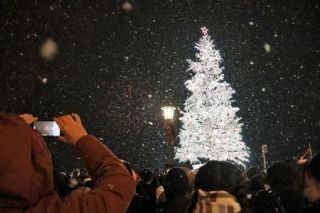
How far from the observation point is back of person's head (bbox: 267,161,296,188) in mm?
4609

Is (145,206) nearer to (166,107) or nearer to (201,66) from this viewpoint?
(166,107)

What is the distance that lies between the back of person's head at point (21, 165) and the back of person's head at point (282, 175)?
3.55m

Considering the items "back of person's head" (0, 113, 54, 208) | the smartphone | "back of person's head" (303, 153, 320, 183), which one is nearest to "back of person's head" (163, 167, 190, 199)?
"back of person's head" (303, 153, 320, 183)

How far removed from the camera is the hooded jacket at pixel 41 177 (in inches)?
56.5

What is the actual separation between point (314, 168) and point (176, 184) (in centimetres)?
229

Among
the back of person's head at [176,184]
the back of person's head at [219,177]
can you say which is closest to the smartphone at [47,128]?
the back of person's head at [219,177]

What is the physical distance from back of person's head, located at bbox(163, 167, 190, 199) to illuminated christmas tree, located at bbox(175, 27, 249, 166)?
79.9 feet

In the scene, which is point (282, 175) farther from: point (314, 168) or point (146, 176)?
point (146, 176)

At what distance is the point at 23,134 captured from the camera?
5.05ft

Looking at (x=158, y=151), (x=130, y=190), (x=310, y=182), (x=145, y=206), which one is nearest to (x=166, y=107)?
(x=145, y=206)

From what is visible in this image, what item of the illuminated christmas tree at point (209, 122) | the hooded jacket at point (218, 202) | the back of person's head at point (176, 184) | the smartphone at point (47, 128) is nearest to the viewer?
the smartphone at point (47, 128)

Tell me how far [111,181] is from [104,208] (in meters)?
0.12

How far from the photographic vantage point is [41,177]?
1.53m

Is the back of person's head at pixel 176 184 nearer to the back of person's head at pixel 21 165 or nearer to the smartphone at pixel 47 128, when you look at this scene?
the smartphone at pixel 47 128
